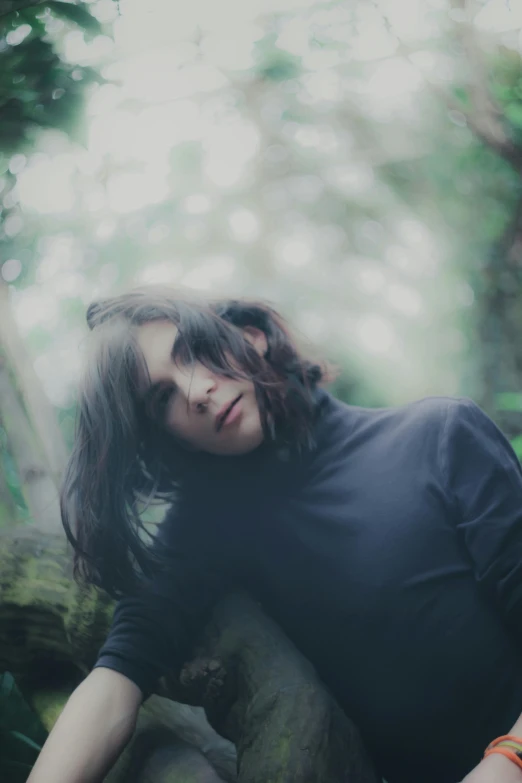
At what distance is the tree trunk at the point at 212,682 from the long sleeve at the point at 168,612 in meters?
0.03

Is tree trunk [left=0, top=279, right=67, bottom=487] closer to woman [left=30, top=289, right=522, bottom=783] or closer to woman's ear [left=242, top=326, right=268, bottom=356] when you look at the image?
woman [left=30, top=289, right=522, bottom=783]

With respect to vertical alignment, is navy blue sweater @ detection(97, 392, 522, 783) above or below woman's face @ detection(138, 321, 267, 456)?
below

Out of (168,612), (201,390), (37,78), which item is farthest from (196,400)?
(37,78)

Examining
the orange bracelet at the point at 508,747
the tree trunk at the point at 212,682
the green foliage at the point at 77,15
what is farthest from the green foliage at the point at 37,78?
the orange bracelet at the point at 508,747

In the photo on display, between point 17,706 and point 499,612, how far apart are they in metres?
0.75

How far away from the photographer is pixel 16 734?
3.42 ft

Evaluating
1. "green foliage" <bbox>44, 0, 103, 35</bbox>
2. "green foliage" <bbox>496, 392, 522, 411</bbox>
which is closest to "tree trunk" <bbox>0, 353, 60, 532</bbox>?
"green foliage" <bbox>44, 0, 103, 35</bbox>

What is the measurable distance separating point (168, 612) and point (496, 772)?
1.34ft

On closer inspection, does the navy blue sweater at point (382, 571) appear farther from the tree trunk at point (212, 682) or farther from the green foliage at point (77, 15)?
the green foliage at point (77, 15)

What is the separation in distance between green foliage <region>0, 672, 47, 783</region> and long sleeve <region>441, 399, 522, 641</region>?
25.8 inches

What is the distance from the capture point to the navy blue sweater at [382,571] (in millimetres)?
794

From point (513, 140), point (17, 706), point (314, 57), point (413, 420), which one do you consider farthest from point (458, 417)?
point (17, 706)

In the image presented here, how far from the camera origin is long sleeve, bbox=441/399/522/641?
0.76 m

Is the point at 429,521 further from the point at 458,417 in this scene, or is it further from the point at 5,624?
the point at 5,624
